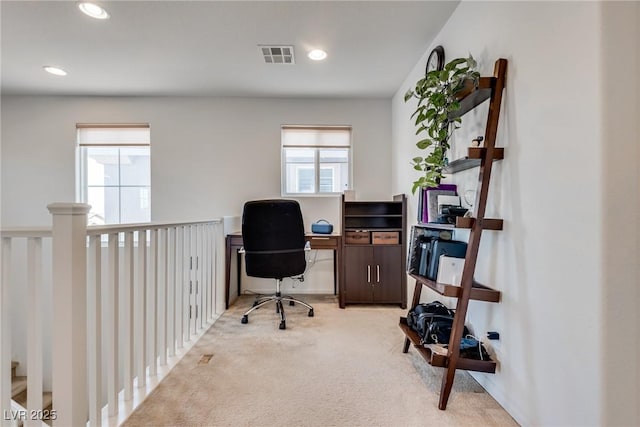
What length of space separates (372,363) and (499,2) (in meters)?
2.20

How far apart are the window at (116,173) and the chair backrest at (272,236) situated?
1.90 meters

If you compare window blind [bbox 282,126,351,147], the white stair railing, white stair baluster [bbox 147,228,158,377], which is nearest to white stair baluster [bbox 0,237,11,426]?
the white stair railing

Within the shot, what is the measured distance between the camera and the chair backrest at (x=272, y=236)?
2604mm

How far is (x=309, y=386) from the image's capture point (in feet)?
5.59

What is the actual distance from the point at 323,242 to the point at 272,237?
0.73 m

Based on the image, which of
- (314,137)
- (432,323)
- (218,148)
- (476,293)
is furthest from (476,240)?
(218,148)

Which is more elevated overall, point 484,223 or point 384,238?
point 484,223

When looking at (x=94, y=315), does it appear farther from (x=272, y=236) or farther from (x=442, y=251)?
(x=442, y=251)

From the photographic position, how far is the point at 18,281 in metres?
3.46

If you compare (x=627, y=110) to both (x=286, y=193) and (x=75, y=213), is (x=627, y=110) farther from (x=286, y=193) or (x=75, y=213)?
(x=286, y=193)

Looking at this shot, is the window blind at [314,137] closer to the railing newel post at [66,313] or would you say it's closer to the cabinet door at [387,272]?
the cabinet door at [387,272]

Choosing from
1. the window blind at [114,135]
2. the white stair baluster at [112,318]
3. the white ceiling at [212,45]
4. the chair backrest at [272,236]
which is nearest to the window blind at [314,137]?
the white ceiling at [212,45]

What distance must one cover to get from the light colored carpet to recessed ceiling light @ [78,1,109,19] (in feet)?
8.04

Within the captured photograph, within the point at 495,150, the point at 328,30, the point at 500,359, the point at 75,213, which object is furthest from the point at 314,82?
the point at 500,359
